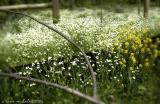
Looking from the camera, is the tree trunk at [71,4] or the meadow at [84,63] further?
the tree trunk at [71,4]

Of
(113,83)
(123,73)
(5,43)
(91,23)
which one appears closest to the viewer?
(113,83)

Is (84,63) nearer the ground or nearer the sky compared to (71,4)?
nearer the ground

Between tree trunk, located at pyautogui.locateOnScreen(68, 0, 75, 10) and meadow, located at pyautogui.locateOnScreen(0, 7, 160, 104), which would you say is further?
tree trunk, located at pyautogui.locateOnScreen(68, 0, 75, 10)

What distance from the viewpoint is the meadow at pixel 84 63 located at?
515 centimetres

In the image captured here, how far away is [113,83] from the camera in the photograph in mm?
5578

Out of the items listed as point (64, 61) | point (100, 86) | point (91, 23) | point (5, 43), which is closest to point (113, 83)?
point (100, 86)

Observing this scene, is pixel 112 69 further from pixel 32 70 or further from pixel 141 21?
pixel 141 21

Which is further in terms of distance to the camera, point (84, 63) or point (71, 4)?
point (71, 4)

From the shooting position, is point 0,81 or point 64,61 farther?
point 64,61

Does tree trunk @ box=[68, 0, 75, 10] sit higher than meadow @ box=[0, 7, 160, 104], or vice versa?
tree trunk @ box=[68, 0, 75, 10]

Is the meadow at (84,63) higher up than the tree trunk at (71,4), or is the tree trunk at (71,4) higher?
the tree trunk at (71,4)

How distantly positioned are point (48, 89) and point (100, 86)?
0.81 m

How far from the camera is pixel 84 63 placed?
619 cm

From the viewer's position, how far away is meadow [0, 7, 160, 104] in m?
5.15
